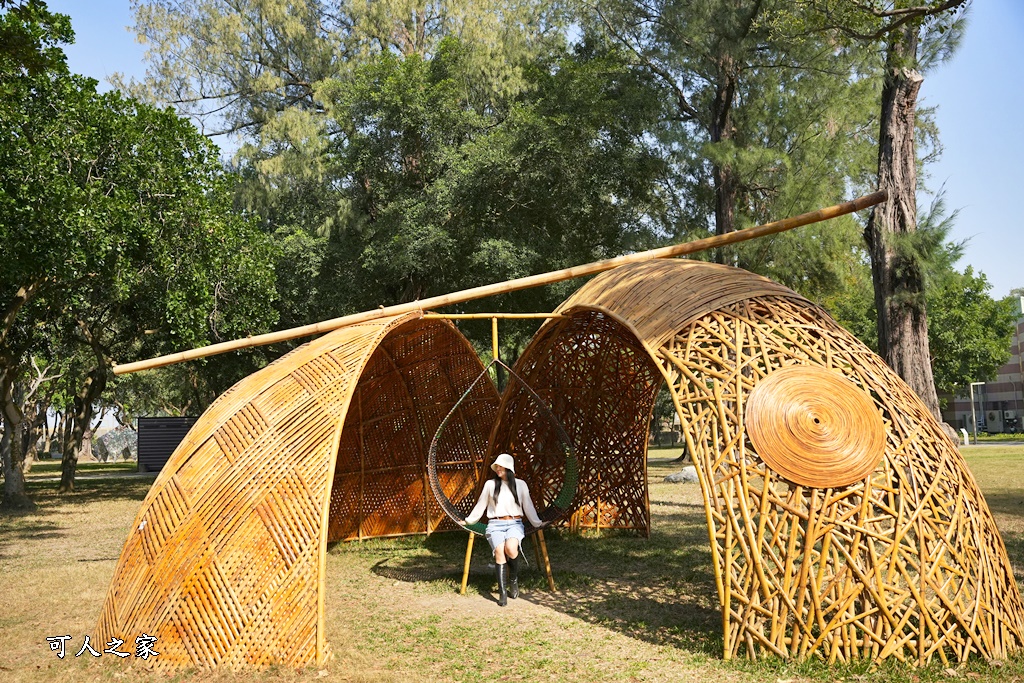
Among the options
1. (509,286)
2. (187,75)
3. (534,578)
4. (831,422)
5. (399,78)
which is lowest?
(534,578)

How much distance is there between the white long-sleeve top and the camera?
788cm

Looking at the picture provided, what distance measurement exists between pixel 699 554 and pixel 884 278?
14.2ft

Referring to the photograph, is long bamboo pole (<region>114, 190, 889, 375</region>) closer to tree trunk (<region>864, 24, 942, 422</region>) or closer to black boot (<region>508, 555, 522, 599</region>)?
black boot (<region>508, 555, 522, 599</region>)

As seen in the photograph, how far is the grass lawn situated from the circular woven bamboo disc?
3.84 ft

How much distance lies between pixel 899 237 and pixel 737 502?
6.27 m

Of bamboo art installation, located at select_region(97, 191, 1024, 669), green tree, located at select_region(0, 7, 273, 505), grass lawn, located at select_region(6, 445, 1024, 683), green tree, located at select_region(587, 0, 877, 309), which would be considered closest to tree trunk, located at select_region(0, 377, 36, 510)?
green tree, located at select_region(0, 7, 273, 505)

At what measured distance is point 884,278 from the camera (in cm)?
1095

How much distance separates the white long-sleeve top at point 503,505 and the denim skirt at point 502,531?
2.5 inches

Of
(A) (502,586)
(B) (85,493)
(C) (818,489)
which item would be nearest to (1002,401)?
(B) (85,493)

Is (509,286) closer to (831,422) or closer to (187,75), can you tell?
(831,422)

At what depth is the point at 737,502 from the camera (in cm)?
585

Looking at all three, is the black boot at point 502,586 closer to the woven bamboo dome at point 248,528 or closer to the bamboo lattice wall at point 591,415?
the bamboo lattice wall at point 591,415

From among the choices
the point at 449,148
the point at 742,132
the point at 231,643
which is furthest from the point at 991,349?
the point at 231,643

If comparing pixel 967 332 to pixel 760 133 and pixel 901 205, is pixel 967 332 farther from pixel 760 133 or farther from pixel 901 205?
pixel 901 205
